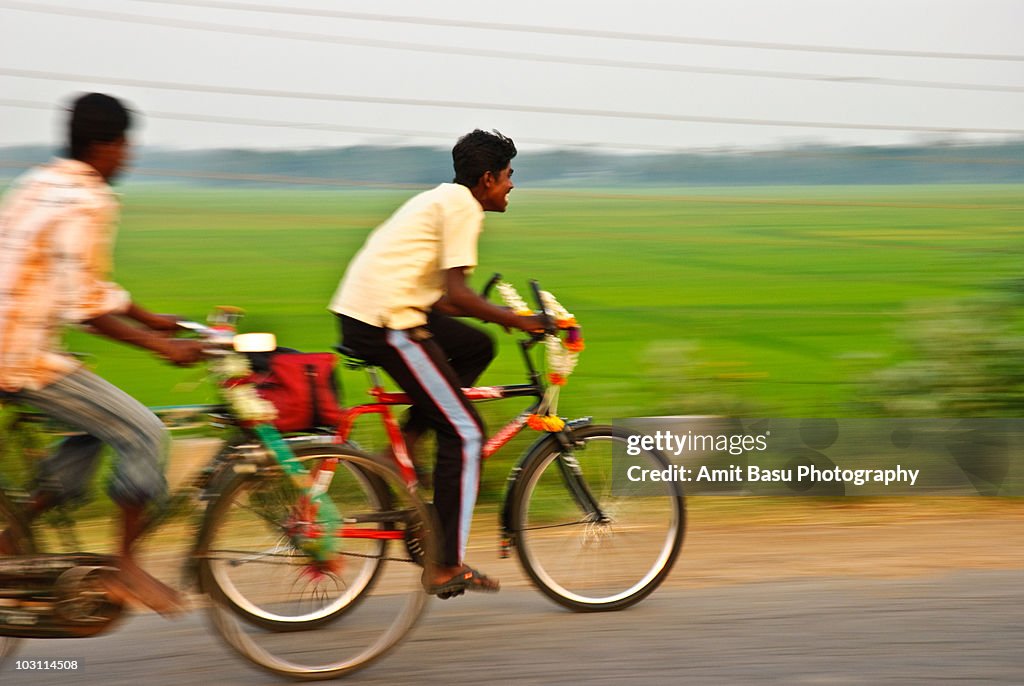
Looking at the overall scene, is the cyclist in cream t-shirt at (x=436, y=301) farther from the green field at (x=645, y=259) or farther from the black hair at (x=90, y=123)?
the green field at (x=645, y=259)

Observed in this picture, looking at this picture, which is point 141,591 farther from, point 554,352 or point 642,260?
point 642,260

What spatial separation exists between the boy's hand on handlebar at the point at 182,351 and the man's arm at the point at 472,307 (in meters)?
0.86

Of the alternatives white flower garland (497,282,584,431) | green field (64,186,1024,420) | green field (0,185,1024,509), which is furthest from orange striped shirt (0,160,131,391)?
green field (64,186,1024,420)

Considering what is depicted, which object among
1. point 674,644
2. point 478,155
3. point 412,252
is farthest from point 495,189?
point 674,644

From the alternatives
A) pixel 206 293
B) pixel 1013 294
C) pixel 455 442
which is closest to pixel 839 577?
pixel 455 442

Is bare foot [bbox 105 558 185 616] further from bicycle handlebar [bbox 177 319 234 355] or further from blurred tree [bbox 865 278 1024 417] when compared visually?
blurred tree [bbox 865 278 1024 417]

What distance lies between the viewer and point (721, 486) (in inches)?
275

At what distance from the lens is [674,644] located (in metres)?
4.28

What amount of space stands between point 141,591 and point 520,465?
58.9 inches

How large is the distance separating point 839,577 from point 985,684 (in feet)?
4.51

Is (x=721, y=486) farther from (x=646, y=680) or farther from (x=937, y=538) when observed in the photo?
(x=646, y=680)

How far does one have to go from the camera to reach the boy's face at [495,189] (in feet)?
14.1
